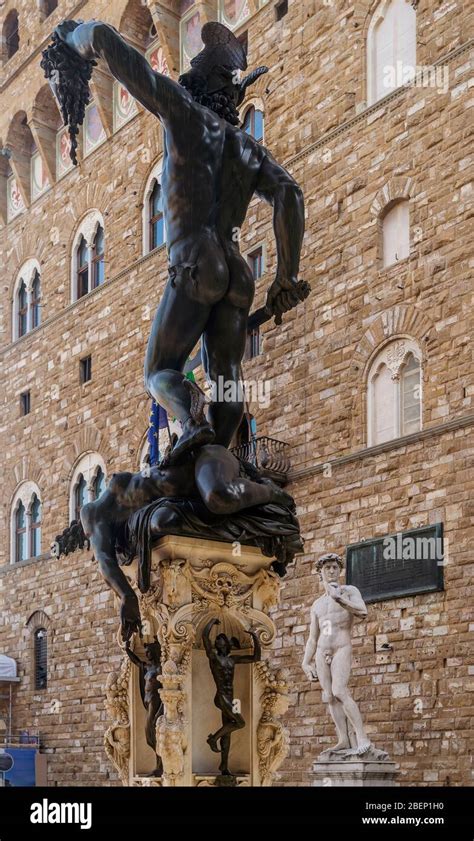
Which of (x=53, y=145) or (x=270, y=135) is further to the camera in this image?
(x=53, y=145)

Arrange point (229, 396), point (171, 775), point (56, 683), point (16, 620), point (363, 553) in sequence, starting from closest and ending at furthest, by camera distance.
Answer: point (171, 775), point (229, 396), point (363, 553), point (56, 683), point (16, 620)

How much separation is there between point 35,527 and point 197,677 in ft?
71.9

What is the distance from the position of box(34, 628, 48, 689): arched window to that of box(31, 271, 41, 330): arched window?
21.9ft

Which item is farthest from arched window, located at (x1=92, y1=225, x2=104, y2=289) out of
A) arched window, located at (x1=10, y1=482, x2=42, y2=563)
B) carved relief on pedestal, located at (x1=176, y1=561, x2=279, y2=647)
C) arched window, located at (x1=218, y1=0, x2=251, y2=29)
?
carved relief on pedestal, located at (x1=176, y1=561, x2=279, y2=647)

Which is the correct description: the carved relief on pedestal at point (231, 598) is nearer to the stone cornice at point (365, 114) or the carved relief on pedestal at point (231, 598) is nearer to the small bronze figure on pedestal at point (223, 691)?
the small bronze figure on pedestal at point (223, 691)

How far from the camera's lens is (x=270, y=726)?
16.7 feet

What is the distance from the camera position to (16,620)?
87.5ft

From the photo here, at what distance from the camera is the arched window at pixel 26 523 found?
2662 centimetres

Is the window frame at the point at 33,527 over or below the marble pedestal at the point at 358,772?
over

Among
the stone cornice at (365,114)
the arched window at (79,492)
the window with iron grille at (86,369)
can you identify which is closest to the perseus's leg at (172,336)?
the stone cornice at (365,114)

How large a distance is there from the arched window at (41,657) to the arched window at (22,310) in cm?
682
